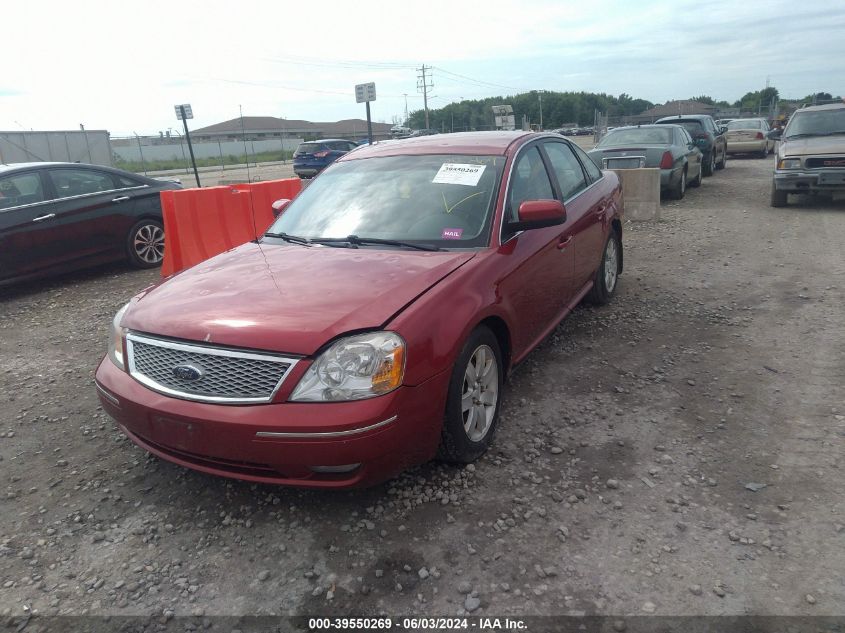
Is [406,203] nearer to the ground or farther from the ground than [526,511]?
farther from the ground

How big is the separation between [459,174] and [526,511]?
82.1 inches

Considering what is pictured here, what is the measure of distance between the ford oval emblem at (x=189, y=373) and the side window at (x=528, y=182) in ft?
6.47

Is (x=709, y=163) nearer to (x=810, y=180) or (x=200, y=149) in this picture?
(x=810, y=180)

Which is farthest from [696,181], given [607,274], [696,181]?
[607,274]

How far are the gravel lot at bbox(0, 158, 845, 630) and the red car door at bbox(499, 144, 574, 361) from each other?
19.1 inches

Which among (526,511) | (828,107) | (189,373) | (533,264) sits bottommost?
(526,511)

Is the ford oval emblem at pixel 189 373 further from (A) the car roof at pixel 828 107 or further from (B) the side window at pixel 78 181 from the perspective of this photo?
(A) the car roof at pixel 828 107

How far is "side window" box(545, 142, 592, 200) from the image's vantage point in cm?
475

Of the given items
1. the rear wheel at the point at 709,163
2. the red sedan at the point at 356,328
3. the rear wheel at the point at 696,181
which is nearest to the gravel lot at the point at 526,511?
the red sedan at the point at 356,328

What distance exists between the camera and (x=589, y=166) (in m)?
5.63

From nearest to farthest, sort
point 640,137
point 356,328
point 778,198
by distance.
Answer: point 356,328 → point 778,198 → point 640,137

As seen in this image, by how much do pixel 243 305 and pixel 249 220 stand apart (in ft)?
18.5

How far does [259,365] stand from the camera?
2594mm

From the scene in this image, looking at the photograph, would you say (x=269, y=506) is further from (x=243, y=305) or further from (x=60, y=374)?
(x=60, y=374)
